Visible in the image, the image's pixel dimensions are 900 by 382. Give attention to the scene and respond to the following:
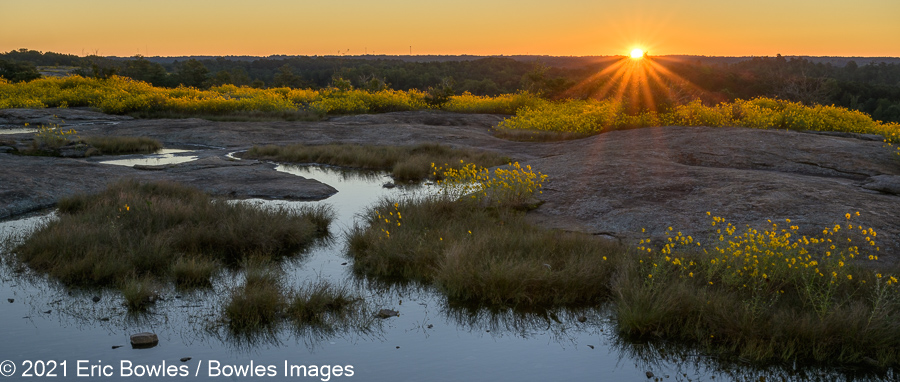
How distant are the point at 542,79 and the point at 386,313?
102 feet

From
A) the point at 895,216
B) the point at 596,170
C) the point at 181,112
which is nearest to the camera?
the point at 895,216

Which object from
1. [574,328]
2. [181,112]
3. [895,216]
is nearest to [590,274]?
[574,328]

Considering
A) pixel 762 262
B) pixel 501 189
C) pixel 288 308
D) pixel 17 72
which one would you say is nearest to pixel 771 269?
pixel 762 262

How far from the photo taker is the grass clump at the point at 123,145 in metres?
15.7

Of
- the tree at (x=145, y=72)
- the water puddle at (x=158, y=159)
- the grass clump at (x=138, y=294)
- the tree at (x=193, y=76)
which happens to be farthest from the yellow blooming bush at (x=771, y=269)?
the tree at (x=145, y=72)

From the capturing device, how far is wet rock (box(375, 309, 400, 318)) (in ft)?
19.2

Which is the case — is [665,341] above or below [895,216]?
below

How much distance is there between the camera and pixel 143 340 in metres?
5.04

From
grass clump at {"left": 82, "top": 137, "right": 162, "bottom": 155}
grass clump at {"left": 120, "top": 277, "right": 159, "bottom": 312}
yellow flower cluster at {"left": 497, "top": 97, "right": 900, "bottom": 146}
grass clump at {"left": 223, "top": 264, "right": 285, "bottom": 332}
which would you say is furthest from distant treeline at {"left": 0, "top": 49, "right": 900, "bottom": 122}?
grass clump at {"left": 120, "top": 277, "right": 159, "bottom": 312}

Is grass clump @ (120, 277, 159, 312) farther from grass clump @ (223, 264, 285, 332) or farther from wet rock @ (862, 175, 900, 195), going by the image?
wet rock @ (862, 175, 900, 195)

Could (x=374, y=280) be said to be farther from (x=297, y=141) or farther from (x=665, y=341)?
(x=297, y=141)

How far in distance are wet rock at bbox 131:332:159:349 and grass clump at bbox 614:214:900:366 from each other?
13.3 ft

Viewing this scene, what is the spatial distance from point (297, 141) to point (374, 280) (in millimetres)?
12572

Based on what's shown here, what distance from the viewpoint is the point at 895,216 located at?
7828mm
